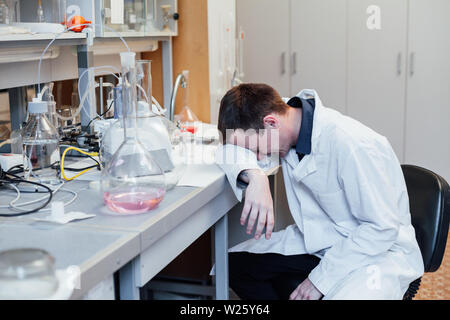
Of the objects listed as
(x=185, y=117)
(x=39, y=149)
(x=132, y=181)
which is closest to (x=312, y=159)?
(x=132, y=181)

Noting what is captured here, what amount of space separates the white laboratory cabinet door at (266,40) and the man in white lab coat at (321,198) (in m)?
2.25

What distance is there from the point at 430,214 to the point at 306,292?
1.30 ft

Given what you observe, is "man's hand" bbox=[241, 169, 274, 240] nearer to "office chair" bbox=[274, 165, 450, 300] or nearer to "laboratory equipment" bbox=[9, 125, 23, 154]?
"office chair" bbox=[274, 165, 450, 300]

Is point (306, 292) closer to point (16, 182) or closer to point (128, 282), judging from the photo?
point (128, 282)

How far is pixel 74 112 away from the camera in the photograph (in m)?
2.14

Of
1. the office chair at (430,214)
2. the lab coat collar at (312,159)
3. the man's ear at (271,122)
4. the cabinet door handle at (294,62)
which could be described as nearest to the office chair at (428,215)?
the office chair at (430,214)

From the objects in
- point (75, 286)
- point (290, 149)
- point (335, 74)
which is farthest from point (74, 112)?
point (335, 74)

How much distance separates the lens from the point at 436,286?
→ 2.65m

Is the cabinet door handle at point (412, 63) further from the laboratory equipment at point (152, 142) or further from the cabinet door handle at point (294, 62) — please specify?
the laboratory equipment at point (152, 142)

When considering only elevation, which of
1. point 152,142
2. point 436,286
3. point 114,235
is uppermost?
point 152,142

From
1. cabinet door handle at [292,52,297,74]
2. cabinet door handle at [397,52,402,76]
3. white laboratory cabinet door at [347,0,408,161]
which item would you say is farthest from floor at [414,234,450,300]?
cabinet door handle at [292,52,297,74]

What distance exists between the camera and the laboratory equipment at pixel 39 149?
1.47m

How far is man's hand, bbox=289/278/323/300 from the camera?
4.74 feet
